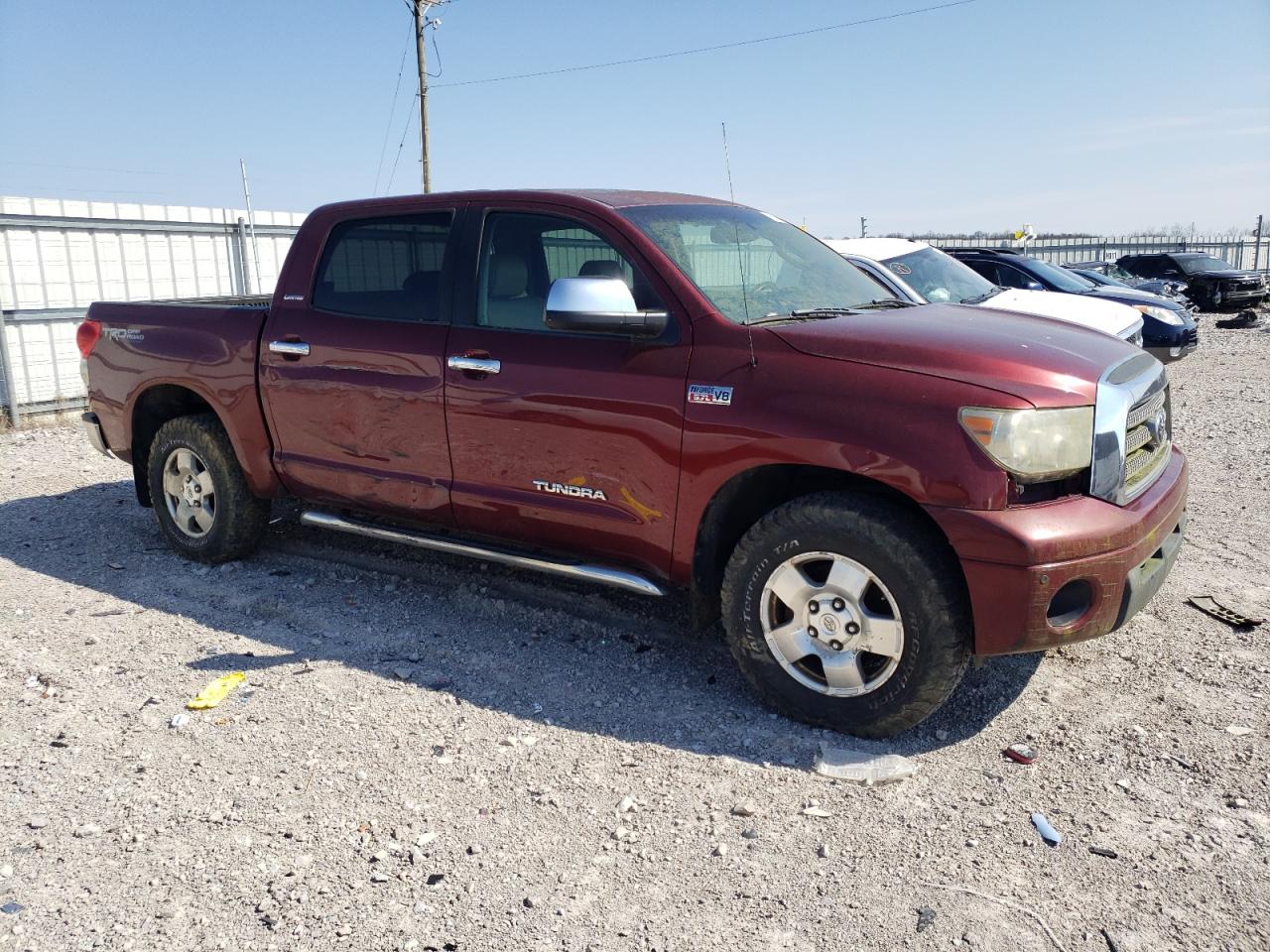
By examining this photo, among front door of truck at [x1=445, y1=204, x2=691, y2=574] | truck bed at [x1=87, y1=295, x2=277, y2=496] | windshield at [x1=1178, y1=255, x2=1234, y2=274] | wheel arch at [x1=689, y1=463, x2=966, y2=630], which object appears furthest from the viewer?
windshield at [x1=1178, y1=255, x2=1234, y2=274]

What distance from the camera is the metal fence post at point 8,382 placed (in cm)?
1012

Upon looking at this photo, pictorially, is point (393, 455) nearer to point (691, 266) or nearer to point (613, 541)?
point (613, 541)

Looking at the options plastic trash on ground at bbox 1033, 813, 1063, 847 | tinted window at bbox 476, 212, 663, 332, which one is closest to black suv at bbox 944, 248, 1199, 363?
tinted window at bbox 476, 212, 663, 332

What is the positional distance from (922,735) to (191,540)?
4.09 m

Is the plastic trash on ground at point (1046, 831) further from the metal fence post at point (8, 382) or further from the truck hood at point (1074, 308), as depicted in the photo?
the metal fence post at point (8, 382)

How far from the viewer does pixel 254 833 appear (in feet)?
10.2

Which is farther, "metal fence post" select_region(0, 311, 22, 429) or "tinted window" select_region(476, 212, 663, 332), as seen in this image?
"metal fence post" select_region(0, 311, 22, 429)

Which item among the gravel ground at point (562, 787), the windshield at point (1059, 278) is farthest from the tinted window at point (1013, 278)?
the gravel ground at point (562, 787)

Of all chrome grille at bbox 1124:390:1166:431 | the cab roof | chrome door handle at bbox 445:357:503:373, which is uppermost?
the cab roof

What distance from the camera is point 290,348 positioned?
496 centimetres

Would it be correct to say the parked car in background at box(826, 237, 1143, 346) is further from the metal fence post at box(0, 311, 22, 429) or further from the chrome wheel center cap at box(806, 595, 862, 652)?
the metal fence post at box(0, 311, 22, 429)

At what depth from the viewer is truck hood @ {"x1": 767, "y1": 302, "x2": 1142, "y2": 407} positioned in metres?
3.34

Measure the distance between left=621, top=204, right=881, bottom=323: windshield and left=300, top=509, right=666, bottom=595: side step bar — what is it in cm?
110

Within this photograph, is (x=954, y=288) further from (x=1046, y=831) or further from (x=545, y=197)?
(x=1046, y=831)
